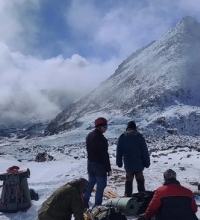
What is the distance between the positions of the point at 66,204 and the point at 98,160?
2.47 m

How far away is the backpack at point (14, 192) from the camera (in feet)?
25.4

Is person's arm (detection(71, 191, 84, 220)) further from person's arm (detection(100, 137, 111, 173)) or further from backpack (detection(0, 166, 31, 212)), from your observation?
backpack (detection(0, 166, 31, 212))

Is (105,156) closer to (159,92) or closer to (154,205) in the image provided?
(154,205)

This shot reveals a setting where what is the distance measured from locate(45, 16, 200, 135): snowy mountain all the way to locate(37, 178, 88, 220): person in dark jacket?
2803 inches

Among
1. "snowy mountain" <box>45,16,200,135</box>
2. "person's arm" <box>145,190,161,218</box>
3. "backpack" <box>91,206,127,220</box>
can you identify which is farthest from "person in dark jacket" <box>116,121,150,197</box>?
"snowy mountain" <box>45,16,200,135</box>

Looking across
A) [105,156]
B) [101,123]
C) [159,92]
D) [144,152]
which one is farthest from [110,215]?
[159,92]

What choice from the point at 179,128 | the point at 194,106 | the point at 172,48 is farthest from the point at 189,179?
the point at 172,48

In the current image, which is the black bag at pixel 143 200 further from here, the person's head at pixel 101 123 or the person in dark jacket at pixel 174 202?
the person's head at pixel 101 123

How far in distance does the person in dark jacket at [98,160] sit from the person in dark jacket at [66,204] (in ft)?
7.32

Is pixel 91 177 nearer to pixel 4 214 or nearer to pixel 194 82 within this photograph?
pixel 4 214

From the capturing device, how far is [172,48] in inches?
5069

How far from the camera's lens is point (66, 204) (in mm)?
5098

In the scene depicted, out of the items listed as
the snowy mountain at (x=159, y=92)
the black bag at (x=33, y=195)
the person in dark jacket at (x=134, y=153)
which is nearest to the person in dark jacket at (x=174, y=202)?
the person in dark jacket at (x=134, y=153)

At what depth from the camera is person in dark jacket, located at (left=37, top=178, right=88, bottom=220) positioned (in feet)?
16.6
